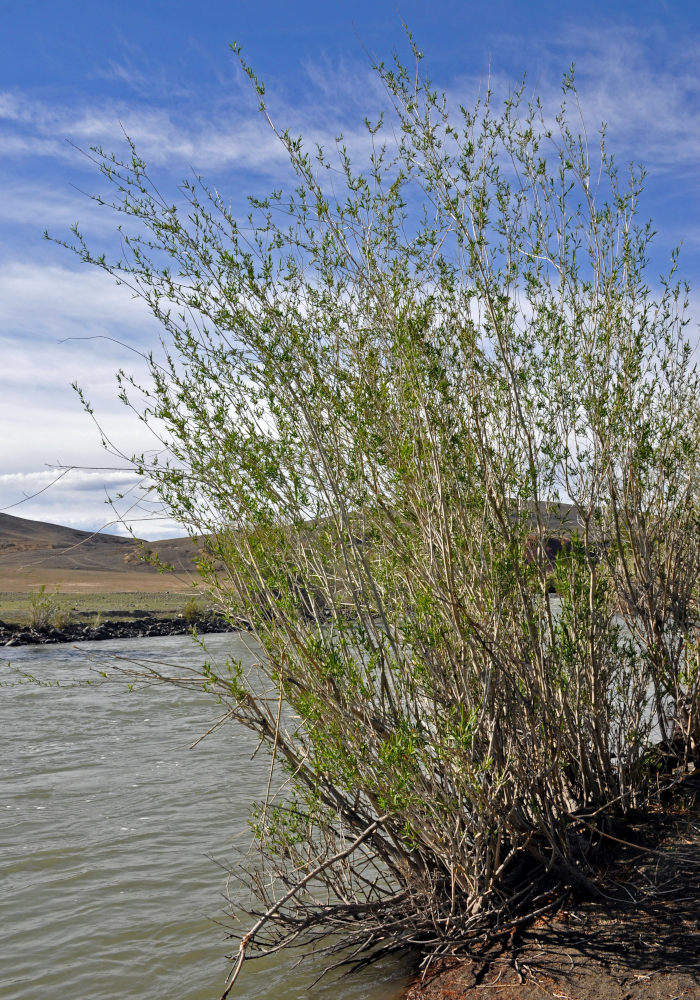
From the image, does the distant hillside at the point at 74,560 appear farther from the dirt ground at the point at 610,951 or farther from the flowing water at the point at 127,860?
the dirt ground at the point at 610,951

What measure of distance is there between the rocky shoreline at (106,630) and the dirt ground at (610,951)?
55.0 feet

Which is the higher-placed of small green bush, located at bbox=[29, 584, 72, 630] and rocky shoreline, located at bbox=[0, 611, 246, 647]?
small green bush, located at bbox=[29, 584, 72, 630]

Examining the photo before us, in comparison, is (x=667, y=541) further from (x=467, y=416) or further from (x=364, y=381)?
(x=364, y=381)

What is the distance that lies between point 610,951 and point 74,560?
70.9 metres

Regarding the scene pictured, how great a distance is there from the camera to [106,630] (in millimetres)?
23250

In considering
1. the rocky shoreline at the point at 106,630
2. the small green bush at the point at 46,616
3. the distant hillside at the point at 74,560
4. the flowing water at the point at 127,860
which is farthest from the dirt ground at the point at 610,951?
the distant hillside at the point at 74,560

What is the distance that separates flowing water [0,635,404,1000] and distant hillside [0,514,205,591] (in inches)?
1356

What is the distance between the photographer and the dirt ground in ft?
11.8

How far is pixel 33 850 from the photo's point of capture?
6926 mm

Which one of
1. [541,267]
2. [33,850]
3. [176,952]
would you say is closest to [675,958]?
[176,952]

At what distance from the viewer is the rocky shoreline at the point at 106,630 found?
2228 centimetres

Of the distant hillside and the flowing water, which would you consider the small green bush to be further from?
the distant hillside

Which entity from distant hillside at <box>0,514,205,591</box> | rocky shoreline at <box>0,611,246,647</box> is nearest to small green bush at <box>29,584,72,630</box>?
rocky shoreline at <box>0,611,246,647</box>

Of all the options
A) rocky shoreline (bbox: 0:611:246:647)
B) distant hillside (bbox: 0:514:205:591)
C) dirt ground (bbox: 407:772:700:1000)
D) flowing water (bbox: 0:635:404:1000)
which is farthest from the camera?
distant hillside (bbox: 0:514:205:591)
